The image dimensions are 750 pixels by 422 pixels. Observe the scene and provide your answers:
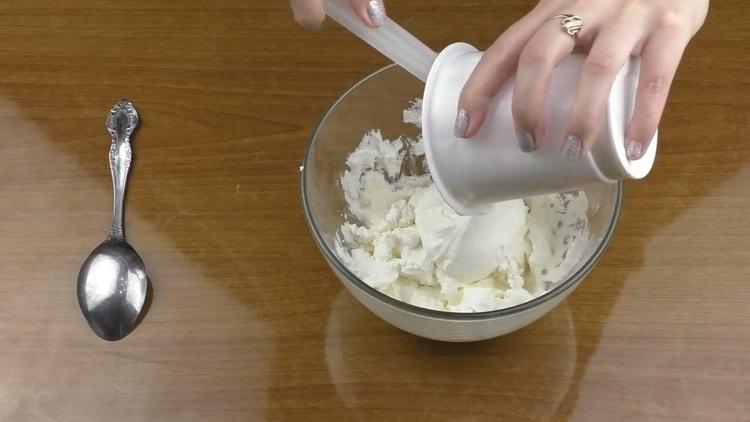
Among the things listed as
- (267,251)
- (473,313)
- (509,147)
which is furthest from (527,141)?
(267,251)

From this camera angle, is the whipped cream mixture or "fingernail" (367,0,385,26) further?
the whipped cream mixture

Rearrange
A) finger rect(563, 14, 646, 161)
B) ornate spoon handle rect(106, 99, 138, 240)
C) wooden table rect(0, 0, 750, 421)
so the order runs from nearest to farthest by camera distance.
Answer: finger rect(563, 14, 646, 161) → wooden table rect(0, 0, 750, 421) → ornate spoon handle rect(106, 99, 138, 240)

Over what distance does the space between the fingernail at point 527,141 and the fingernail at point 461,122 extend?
0.04 m

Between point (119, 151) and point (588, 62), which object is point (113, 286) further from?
point (588, 62)

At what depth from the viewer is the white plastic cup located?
1.69 ft

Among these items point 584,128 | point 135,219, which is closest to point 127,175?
point 135,219

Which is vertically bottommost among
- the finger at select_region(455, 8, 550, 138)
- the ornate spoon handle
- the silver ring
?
the ornate spoon handle

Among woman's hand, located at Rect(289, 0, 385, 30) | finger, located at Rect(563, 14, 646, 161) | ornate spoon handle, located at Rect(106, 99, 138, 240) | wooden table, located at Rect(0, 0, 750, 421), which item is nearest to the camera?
finger, located at Rect(563, 14, 646, 161)

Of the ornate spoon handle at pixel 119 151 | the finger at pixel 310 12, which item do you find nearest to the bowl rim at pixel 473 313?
the finger at pixel 310 12

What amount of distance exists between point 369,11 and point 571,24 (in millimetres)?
160

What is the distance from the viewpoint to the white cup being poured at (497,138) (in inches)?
20.3

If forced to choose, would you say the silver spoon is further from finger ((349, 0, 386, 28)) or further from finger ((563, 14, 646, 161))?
finger ((563, 14, 646, 161))

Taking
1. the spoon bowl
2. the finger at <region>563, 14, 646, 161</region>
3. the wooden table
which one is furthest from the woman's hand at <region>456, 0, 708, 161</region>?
the spoon bowl

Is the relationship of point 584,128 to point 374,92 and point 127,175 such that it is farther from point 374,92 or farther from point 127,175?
point 127,175
